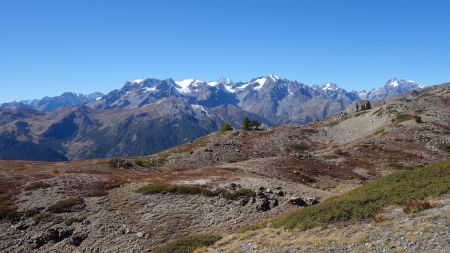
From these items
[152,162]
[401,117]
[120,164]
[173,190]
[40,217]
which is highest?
[401,117]

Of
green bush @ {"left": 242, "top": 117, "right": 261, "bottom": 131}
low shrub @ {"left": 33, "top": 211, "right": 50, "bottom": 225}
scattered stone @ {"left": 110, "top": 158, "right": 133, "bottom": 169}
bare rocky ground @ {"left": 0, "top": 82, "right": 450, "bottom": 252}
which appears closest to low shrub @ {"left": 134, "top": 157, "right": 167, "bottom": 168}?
bare rocky ground @ {"left": 0, "top": 82, "right": 450, "bottom": 252}

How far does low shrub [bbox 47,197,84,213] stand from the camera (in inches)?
1651

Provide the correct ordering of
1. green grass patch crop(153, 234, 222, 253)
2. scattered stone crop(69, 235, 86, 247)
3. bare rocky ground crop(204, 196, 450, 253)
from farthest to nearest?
scattered stone crop(69, 235, 86, 247) < green grass patch crop(153, 234, 222, 253) < bare rocky ground crop(204, 196, 450, 253)

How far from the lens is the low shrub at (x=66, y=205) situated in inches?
1651

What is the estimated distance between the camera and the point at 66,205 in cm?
4272

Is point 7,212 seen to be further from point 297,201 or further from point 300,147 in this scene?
point 300,147

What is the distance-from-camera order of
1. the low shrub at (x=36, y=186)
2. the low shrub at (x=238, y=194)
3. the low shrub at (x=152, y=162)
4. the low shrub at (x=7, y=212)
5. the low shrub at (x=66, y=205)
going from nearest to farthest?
the low shrub at (x=7, y=212) → the low shrub at (x=66, y=205) → the low shrub at (x=238, y=194) → the low shrub at (x=36, y=186) → the low shrub at (x=152, y=162)

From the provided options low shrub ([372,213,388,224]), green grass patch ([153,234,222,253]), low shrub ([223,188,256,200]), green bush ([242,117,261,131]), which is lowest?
green grass patch ([153,234,222,253])

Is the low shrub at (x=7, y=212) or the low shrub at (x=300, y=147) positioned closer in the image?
the low shrub at (x=7, y=212)

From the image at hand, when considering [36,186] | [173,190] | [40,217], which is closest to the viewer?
[40,217]

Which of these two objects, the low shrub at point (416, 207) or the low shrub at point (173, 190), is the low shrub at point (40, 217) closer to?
the low shrub at point (173, 190)

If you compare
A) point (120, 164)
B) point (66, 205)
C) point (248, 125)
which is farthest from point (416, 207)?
point (248, 125)

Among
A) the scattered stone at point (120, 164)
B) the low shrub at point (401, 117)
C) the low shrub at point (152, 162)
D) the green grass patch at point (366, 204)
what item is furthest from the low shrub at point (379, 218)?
the low shrub at point (401, 117)

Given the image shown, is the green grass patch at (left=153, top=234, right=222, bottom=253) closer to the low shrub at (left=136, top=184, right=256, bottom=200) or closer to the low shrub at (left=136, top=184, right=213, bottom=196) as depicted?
the low shrub at (left=136, top=184, right=256, bottom=200)
